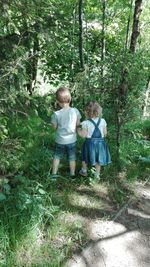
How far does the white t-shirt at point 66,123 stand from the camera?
5344 mm

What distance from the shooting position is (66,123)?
5355 millimetres

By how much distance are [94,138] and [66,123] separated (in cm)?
50

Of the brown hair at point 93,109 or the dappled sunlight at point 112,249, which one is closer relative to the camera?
the dappled sunlight at point 112,249

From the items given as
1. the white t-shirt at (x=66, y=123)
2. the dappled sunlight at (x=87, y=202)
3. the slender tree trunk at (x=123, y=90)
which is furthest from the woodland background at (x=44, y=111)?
the white t-shirt at (x=66, y=123)

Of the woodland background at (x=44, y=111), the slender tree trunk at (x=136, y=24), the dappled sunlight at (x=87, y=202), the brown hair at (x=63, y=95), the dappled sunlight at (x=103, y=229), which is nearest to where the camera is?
the woodland background at (x=44, y=111)

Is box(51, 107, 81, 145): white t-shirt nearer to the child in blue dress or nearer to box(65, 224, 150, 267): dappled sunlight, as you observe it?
the child in blue dress

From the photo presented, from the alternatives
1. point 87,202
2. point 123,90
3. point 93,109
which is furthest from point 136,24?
point 87,202

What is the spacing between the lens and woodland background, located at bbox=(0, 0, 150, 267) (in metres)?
3.82

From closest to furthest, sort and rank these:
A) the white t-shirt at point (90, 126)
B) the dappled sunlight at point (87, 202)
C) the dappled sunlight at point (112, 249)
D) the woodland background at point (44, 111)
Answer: the woodland background at point (44, 111) < the dappled sunlight at point (112, 249) < the dappled sunlight at point (87, 202) < the white t-shirt at point (90, 126)

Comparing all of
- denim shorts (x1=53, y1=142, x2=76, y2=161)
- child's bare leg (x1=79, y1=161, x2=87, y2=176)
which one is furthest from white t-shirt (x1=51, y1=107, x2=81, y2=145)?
child's bare leg (x1=79, y1=161, x2=87, y2=176)

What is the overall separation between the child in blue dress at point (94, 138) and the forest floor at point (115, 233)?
1.26 ft

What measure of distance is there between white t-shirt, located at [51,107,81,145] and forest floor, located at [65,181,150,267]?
77 centimetres

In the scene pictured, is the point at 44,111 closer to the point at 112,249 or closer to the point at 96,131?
the point at 96,131

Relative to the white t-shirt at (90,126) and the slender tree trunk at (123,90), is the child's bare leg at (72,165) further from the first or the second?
the slender tree trunk at (123,90)
